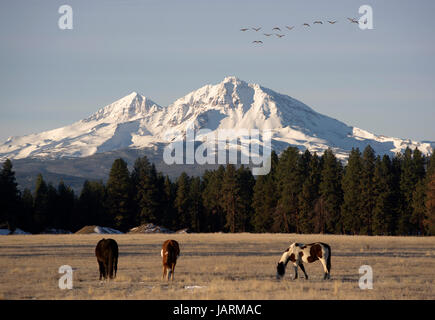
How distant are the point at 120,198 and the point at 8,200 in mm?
19392

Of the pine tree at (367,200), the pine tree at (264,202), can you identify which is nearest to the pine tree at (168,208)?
the pine tree at (264,202)

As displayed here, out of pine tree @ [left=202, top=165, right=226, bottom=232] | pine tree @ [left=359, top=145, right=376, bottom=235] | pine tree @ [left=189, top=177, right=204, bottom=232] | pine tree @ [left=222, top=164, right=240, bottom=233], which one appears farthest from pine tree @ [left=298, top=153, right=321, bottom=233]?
pine tree @ [left=189, top=177, right=204, bottom=232]

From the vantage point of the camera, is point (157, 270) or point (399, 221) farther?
point (399, 221)

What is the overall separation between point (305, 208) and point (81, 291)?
8033cm

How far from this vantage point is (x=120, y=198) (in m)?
109

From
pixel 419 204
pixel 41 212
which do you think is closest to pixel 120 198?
pixel 41 212

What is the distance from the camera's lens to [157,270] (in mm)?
31312

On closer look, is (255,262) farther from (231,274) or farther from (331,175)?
(331,175)

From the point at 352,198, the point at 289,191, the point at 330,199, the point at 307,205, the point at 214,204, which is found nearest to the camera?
the point at 352,198

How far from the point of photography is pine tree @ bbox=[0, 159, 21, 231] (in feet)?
324

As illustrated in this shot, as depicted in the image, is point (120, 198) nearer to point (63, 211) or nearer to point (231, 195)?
point (63, 211)

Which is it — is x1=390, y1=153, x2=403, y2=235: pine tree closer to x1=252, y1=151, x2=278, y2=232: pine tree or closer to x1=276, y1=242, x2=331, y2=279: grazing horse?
x1=252, y1=151, x2=278, y2=232: pine tree

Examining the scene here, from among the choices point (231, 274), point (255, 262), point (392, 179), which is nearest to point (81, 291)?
point (231, 274)
